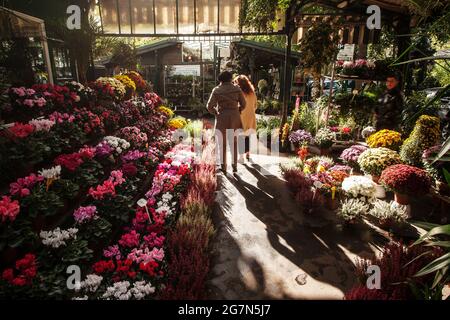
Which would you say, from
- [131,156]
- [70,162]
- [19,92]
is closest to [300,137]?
[131,156]

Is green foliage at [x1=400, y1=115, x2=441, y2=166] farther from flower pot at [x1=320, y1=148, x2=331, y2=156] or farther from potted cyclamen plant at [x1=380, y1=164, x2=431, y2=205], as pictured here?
flower pot at [x1=320, y1=148, x2=331, y2=156]

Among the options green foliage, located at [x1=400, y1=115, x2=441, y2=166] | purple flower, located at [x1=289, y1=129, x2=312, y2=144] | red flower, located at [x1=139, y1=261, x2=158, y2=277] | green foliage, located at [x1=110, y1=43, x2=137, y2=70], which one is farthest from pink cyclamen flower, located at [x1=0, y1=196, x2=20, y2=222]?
green foliage, located at [x1=110, y1=43, x2=137, y2=70]

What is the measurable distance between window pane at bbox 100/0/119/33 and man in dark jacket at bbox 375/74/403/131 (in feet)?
24.0

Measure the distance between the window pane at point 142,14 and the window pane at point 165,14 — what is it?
199 millimetres

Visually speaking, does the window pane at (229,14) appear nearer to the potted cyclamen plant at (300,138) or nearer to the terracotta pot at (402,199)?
the potted cyclamen plant at (300,138)

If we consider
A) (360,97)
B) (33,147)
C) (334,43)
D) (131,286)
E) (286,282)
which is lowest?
(286,282)

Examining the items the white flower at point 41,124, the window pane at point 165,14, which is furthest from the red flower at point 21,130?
the window pane at point 165,14

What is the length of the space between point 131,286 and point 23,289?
0.86m

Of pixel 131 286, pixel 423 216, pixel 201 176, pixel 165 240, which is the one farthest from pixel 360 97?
pixel 131 286

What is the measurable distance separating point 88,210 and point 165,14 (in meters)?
6.75

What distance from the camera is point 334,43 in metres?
6.61

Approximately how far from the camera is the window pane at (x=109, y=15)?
25.6 feet

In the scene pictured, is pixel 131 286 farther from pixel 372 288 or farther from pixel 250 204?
pixel 250 204

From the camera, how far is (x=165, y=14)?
7988 millimetres
